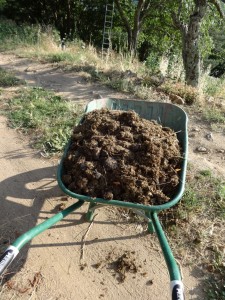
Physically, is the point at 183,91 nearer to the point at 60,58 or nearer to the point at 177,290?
the point at 60,58

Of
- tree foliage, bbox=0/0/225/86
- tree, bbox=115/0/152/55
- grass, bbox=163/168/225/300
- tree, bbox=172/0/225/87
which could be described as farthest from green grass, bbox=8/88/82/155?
tree foliage, bbox=0/0/225/86

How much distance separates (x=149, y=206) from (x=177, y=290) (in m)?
0.56

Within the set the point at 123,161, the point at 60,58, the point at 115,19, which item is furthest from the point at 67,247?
the point at 115,19

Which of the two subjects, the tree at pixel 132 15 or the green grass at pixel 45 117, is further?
the tree at pixel 132 15

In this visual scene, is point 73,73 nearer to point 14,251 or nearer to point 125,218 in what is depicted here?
point 125,218

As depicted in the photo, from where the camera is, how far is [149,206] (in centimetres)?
204

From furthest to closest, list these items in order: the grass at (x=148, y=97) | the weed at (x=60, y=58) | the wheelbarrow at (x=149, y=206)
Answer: the weed at (x=60, y=58)
the grass at (x=148, y=97)
the wheelbarrow at (x=149, y=206)

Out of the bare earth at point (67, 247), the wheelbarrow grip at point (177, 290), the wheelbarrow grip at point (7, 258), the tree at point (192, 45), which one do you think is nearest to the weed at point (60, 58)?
the tree at point (192, 45)

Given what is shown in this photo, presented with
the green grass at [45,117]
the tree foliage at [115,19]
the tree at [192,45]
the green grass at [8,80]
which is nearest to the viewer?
the green grass at [45,117]

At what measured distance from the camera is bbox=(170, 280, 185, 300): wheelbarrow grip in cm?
159

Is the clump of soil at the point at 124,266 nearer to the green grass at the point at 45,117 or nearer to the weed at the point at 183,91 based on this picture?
the green grass at the point at 45,117

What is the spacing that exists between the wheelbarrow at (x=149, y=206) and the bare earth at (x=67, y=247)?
0.69 feet

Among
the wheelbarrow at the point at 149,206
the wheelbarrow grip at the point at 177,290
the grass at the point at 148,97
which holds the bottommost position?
the grass at the point at 148,97

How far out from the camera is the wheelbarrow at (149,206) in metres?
1.76
